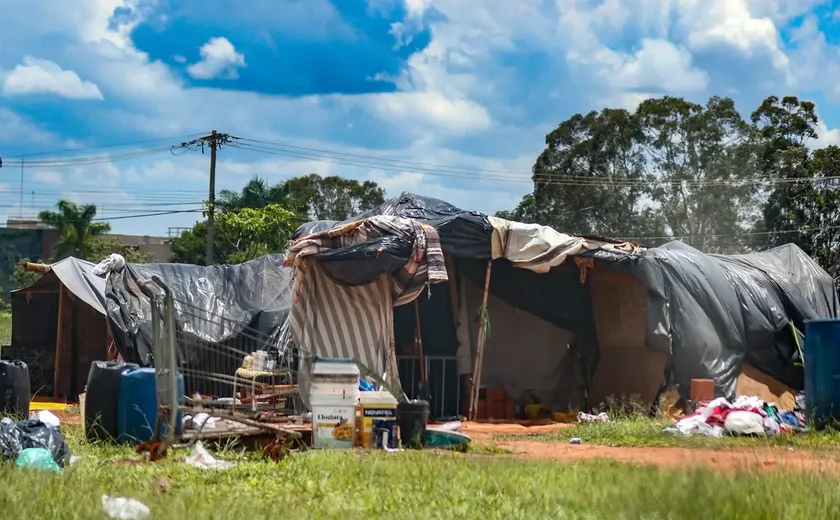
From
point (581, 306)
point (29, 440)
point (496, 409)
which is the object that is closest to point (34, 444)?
point (29, 440)

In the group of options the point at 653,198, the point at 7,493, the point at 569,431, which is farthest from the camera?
the point at 653,198

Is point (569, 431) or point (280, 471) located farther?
point (569, 431)

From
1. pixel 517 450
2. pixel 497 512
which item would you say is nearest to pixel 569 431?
pixel 517 450

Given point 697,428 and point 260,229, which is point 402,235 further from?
point 260,229

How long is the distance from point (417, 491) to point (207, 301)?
11615 millimetres

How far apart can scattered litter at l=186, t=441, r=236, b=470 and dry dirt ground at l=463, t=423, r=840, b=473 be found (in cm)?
309

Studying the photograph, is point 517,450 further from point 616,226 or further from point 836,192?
point 616,226

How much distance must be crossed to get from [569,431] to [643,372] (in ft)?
11.2

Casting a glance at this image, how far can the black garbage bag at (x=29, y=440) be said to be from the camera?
27.5 feet

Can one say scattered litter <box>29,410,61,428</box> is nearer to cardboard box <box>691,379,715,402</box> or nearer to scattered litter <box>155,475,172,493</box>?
scattered litter <box>155,475,172,493</box>

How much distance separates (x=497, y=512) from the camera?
259 inches

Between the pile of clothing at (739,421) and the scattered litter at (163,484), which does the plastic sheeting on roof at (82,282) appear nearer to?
the pile of clothing at (739,421)

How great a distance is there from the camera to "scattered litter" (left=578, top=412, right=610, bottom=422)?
14491mm

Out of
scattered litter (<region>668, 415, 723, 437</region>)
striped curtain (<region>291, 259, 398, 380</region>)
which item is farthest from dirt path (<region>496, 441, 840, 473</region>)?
striped curtain (<region>291, 259, 398, 380</region>)
